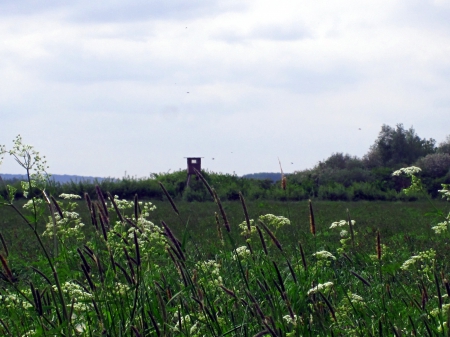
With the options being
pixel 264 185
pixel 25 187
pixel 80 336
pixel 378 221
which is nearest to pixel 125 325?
pixel 80 336

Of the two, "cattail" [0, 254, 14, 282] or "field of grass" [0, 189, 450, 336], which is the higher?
"cattail" [0, 254, 14, 282]

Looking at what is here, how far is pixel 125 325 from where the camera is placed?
2.56 meters

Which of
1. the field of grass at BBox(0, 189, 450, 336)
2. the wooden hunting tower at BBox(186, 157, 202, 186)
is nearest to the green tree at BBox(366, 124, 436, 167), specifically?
the wooden hunting tower at BBox(186, 157, 202, 186)

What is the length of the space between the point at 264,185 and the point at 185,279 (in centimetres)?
2748

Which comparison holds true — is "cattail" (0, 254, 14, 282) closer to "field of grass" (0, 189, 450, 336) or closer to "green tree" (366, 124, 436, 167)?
"field of grass" (0, 189, 450, 336)

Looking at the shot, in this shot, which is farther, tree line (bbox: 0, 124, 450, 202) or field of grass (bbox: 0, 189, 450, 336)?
tree line (bbox: 0, 124, 450, 202)

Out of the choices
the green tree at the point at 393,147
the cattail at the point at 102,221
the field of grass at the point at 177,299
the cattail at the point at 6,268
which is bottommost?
the field of grass at the point at 177,299

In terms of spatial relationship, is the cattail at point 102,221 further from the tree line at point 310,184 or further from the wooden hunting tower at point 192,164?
the wooden hunting tower at point 192,164

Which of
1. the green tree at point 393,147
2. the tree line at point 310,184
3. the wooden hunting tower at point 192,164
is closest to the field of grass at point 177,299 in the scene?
the tree line at point 310,184

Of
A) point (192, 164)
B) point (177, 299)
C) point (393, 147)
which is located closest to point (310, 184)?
point (192, 164)

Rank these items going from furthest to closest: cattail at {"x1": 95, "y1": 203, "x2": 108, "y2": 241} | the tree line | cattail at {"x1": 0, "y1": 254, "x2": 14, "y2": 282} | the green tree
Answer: the green tree < the tree line < cattail at {"x1": 95, "y1": 203, "x2": 108, "y2": 241} < cattail at {"x1": 0, "y1": 254, "x2": 14, "y2": 282}

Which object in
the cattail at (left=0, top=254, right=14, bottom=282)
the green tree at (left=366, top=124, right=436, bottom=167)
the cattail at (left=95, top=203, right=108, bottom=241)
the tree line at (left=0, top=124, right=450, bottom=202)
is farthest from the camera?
the green tree at (left=366, top=124, right=436, bottom=167)

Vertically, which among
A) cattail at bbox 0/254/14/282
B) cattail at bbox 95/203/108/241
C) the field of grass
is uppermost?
cattail at bbox 95/203/108/241

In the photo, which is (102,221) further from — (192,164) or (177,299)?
(192,164)
